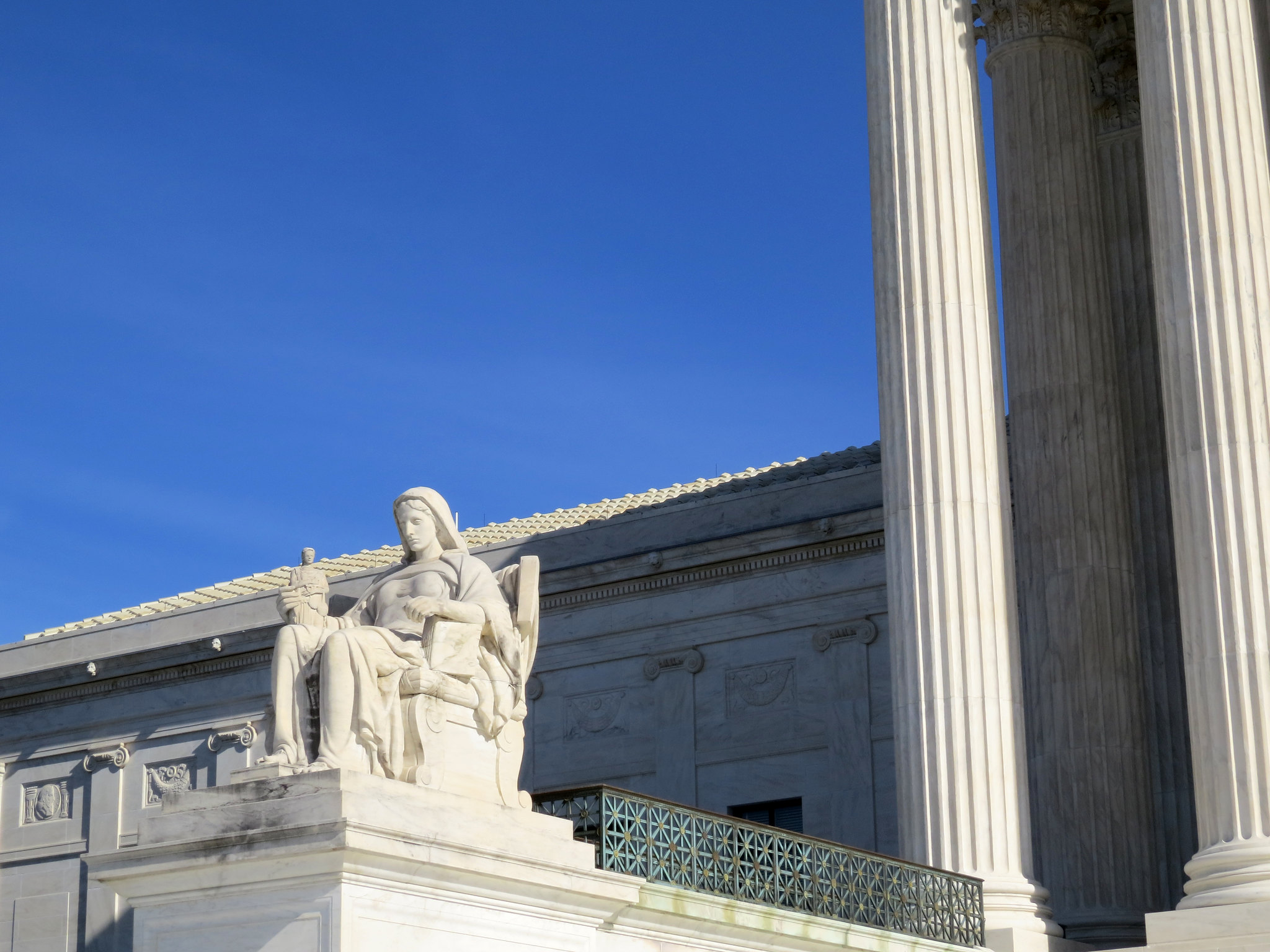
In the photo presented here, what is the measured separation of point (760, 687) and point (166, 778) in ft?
43.0

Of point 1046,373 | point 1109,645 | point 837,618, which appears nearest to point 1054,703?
point 1109,645

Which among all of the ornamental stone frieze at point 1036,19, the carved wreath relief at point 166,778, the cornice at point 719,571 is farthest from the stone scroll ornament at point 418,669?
the carved wreath relief at point 166,778

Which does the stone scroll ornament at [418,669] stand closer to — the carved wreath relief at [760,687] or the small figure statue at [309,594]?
the small figure statue at [309,594]

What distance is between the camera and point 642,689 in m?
34.1

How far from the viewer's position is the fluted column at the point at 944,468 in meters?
21.3

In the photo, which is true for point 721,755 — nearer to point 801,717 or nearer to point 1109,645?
point 801,717

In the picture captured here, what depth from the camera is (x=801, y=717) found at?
32.3 metres

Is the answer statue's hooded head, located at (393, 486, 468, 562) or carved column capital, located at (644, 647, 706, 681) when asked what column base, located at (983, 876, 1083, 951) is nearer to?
statue's hooded head, located at (393, 486, 468, 562)

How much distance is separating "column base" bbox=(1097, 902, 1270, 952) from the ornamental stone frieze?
44.0ft

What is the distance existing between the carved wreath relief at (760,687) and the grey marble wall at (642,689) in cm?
3

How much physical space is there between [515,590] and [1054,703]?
10.9 metres

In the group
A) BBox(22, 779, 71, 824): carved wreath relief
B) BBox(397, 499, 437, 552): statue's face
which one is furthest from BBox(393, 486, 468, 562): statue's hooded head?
BBox(22, 779, 71, 824): carved wreath relief

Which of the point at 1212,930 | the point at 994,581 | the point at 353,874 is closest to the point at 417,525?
the point at 353,874

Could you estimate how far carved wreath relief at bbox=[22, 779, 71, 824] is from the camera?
132ft
